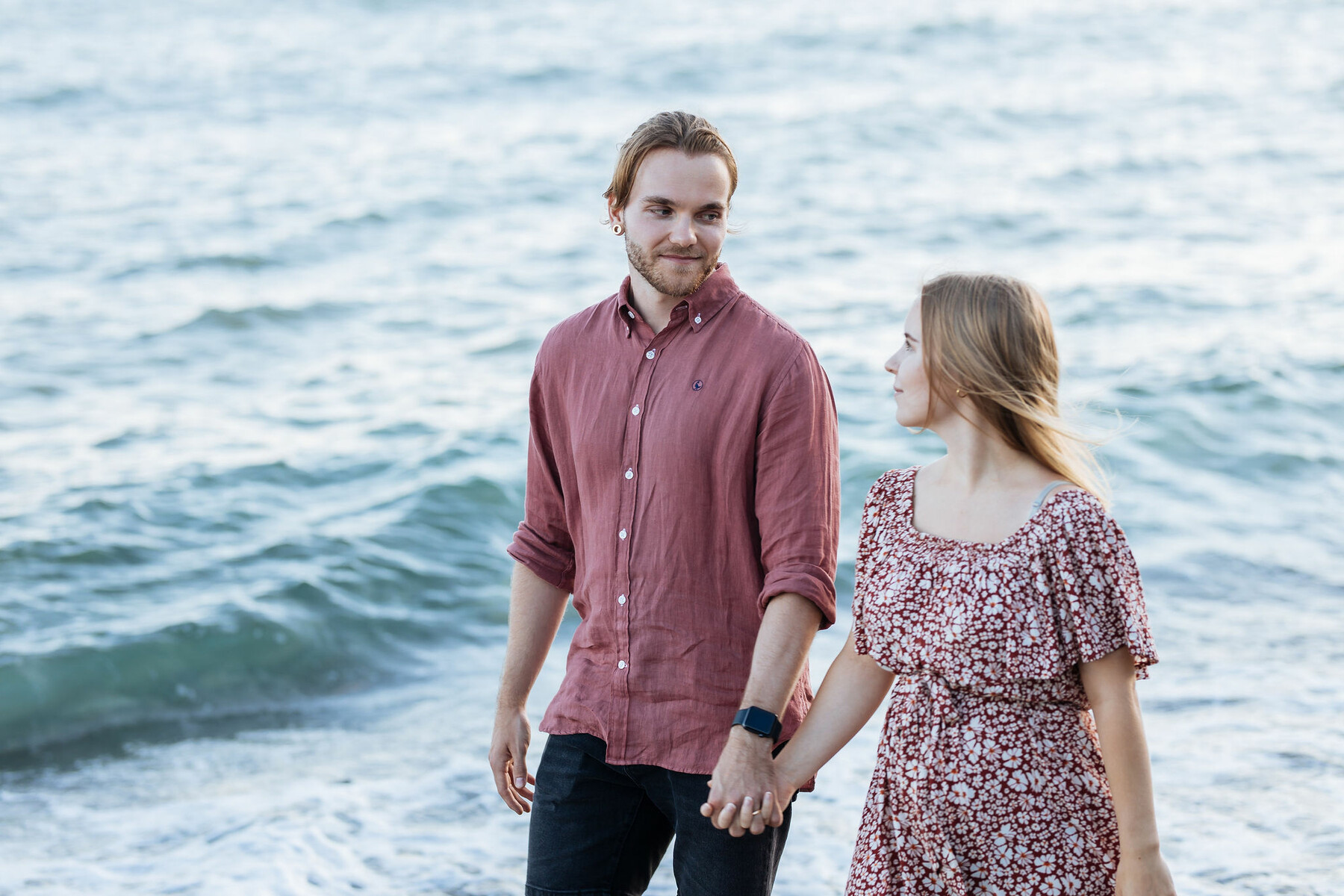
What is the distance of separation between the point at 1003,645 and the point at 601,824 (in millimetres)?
929

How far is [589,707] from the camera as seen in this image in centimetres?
256

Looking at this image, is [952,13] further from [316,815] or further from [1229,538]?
[316,815]

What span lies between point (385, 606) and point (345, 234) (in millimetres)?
7005

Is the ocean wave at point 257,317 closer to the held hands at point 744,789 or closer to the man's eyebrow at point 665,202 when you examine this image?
the man's eyebrow at point 665,202

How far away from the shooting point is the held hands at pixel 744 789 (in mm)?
2299

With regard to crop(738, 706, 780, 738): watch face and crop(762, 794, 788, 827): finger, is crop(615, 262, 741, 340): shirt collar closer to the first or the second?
crop(738, 706, 780, 738): watch face

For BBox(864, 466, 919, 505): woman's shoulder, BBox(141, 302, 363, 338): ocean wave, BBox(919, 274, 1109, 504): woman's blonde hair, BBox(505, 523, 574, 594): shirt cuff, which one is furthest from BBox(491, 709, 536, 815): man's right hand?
BBox(141, 302, 363, 338): ocean wave

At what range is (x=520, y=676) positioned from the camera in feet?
9.27

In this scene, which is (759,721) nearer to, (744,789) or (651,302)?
(744,789)

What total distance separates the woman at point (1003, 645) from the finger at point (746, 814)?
193 millimetres

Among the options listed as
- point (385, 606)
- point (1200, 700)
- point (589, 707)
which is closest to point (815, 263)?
point (385, 606)

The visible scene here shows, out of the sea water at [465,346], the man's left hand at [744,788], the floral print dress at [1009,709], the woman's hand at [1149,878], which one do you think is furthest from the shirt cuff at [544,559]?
the woman's hand at [1149,878]

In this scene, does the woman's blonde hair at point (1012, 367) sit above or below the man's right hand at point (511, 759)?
above

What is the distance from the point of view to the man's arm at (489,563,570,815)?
2824 mm
